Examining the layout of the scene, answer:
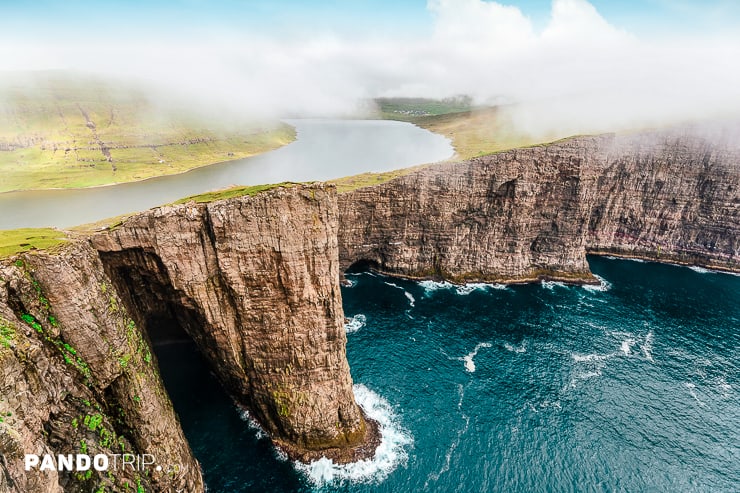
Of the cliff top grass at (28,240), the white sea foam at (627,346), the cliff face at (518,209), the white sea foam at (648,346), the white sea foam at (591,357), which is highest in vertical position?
A: the cliff top grass at (28,240)

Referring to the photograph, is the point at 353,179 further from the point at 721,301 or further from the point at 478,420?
the point at 721,301

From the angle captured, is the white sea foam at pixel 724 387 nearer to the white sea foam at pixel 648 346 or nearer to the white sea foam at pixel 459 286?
the white sea foam at pixel 648 346

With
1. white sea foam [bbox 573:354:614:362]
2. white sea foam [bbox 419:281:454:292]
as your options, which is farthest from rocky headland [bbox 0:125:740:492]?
white sea foam [bbox 573:354:614:362]

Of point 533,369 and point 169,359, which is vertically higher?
point 169,359

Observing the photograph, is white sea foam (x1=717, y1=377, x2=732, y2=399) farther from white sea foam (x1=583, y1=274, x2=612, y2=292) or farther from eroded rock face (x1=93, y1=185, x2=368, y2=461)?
eroded rock face (x1=93, y1=185, x2=368, y2=461)

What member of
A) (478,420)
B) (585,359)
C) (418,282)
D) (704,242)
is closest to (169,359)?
(478,420)

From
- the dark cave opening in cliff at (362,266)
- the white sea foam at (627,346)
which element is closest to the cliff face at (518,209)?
the dark cave opening in cliff at (362,266)
